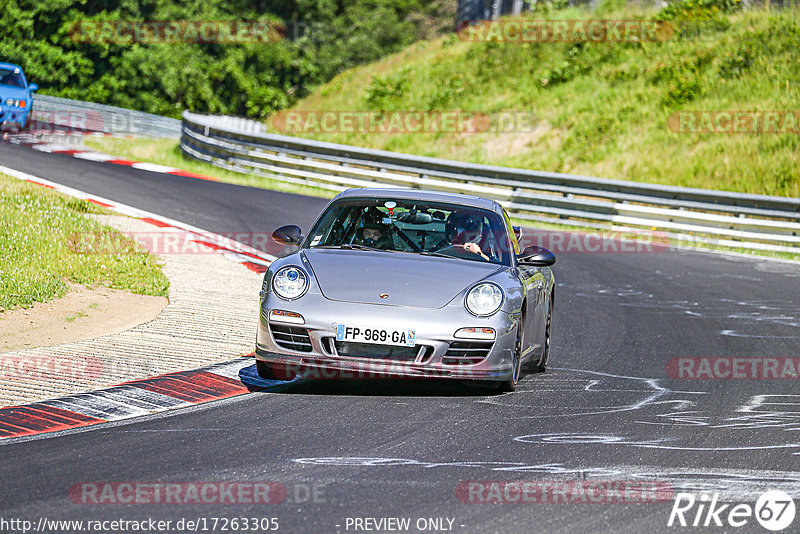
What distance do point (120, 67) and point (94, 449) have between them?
138ft

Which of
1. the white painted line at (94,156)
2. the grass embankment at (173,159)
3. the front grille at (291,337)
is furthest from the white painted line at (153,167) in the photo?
the front grille at (291,337)

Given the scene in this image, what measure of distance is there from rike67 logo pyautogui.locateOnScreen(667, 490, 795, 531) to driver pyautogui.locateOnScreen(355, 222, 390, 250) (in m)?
3.57

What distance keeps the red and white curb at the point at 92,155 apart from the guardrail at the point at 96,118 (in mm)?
6973

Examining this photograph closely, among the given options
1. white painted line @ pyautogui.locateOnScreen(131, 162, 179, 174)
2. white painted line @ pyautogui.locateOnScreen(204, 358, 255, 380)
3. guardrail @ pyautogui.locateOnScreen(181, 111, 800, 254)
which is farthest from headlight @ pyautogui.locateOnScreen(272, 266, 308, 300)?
white painted line @ pyautogui.locateOnScreen(131, 162, 179, 174)

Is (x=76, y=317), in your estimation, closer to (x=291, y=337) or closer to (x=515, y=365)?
(x=291, y=337)

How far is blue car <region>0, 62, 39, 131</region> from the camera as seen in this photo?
26.4 metres

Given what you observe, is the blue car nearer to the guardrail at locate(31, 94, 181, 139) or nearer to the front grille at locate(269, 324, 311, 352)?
the guardrail at locate(31, 94, 181, 139)

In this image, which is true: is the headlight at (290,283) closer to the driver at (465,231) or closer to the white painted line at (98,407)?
the white painted line at (98,407)

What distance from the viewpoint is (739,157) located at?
25.5m

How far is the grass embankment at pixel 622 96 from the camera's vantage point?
26.0 meters

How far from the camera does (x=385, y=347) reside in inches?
276

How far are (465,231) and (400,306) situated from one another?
141 cm

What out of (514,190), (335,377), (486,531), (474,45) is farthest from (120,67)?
(486,531)

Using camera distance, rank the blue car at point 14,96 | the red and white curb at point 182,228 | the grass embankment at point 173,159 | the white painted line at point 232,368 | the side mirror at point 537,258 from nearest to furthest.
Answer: the white painted line at point 232,368, the side mirror at point 537,258, the red and white curb at point 182,228, the grass embankment at point 173,159, the blue car at point 14,96
